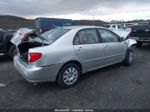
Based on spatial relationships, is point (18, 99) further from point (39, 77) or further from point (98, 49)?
point (98, 49)

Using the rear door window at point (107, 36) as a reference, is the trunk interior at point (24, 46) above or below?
below

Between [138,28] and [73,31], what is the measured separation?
582 centimetres

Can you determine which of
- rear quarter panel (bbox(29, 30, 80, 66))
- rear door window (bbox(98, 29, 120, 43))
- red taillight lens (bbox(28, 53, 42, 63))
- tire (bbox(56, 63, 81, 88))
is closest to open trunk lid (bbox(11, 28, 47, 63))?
rear quarter panel (bbox(29, 30, 80, 66))

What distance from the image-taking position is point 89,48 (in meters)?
3.51

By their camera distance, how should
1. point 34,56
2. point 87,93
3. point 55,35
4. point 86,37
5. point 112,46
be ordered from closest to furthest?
1. point 34,56
2. point 87,93
3. point 55,35
4. point 86,37
5. point 112,46

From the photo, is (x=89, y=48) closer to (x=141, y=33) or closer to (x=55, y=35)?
(x=55, y=35)

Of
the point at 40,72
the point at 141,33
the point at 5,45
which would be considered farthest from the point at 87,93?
the point at 141,33

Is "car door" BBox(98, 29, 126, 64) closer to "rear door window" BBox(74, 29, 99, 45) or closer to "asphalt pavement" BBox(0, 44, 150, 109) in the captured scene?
"rear door window" BBox(74, 29, 99, 45)

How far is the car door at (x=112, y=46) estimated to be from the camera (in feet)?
13.2

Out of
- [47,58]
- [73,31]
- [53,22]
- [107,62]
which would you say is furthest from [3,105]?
[53,22]

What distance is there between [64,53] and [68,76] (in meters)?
0.63

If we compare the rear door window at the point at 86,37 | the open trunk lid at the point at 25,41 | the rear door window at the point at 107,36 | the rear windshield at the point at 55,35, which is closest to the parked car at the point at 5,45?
the open trunk lid at the point at 25,41

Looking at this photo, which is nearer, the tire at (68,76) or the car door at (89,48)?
the tire at (68,76)

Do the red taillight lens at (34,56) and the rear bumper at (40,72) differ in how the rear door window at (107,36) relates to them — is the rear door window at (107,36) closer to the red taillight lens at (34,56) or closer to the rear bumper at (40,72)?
the rear bumper at (40,72)
